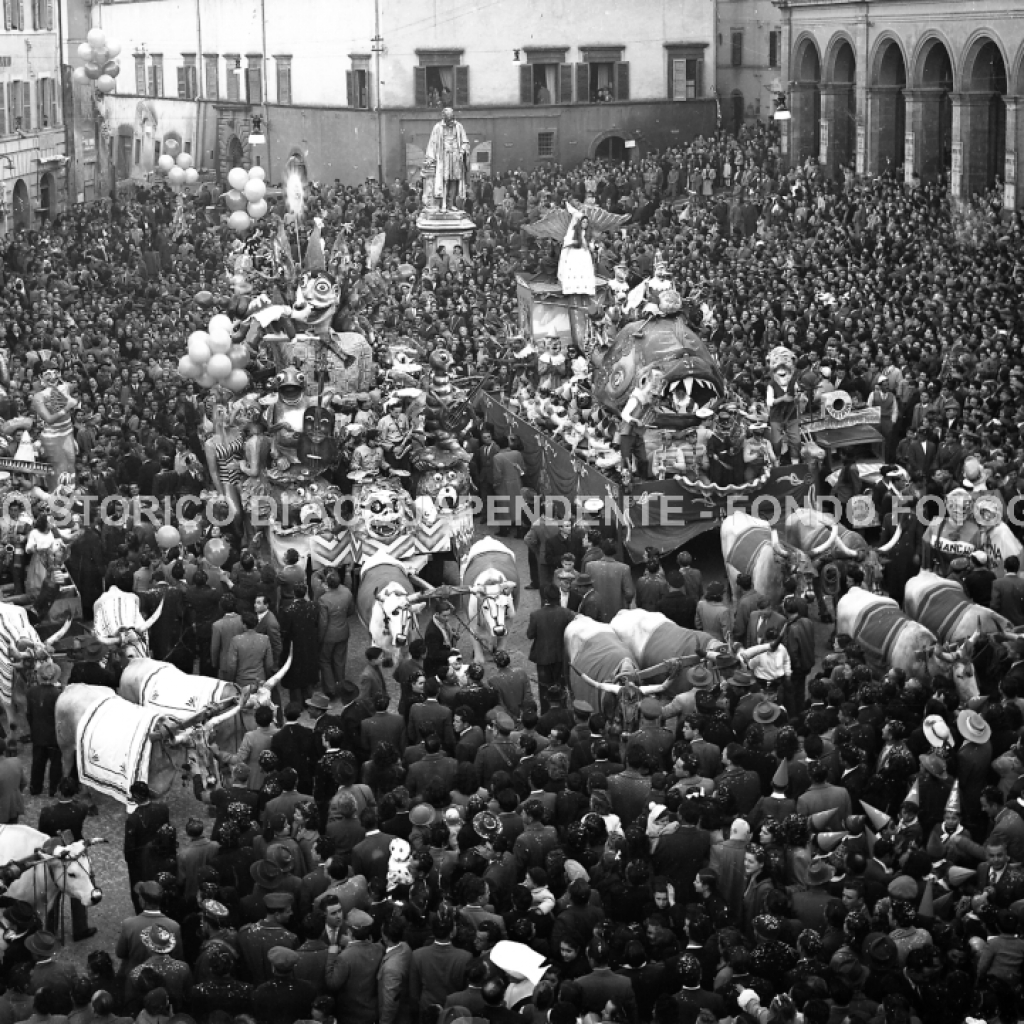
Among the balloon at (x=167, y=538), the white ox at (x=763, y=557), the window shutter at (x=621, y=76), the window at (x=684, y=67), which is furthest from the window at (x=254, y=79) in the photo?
the white ox at (x=763, y=557)

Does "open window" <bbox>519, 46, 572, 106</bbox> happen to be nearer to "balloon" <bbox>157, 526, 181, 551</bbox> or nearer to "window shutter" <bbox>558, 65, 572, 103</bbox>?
"window shutter" <bbox>558, 65, 572, 103</bbox>

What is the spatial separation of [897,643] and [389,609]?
397 centimetres

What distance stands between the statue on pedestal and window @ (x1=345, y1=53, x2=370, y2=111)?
15.4m

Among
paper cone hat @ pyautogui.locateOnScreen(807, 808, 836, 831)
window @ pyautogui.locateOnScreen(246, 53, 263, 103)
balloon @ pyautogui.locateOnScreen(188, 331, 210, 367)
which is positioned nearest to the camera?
paper cone hat @ pyautogui.locateOnScreen(807, 808, 836, 831)

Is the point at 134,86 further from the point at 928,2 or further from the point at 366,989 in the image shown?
the point at 366,989

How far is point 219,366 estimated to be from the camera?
22203mm

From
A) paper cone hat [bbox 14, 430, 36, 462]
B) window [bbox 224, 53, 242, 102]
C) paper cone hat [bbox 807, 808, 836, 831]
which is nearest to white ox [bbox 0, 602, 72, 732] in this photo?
paper cone hat [bbox 14, 430, 36, 462]

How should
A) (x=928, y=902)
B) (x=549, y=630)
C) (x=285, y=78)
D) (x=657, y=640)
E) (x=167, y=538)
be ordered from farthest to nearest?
(x=285, y=78), (x=167, y=538), (x=549, y=630), (x=657, y=640), (x=928, y=902)

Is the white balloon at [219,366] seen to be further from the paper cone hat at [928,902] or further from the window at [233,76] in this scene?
the window at [233,76]

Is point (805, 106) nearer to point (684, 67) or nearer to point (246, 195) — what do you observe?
point (684, 67)

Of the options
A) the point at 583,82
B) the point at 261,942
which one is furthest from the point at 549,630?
the point at 583,82

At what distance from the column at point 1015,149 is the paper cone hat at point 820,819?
25505 mm

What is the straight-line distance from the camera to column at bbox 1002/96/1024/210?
36.0 metres

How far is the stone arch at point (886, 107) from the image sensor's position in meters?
42.7
